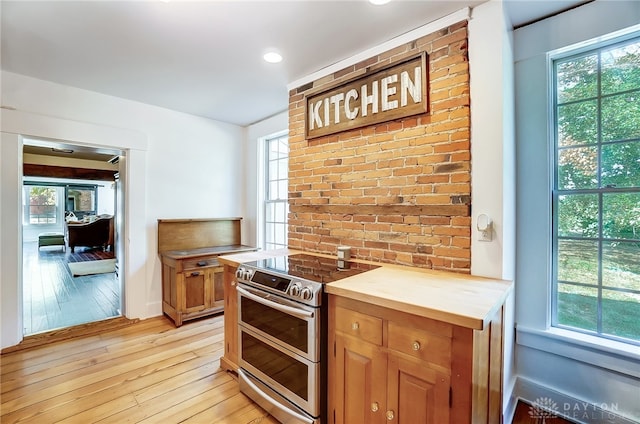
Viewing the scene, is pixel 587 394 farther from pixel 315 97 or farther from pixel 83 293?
pixel 83 293

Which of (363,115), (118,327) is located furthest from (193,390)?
(363,115)

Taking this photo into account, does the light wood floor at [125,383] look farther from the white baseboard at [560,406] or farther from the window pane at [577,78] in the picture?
the window pane at [577,78]

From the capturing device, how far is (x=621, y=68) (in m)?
1.75

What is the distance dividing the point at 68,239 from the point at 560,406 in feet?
36.4

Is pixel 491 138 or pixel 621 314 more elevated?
pixel 491 138

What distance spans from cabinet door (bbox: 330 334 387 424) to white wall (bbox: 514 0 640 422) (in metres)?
1.32

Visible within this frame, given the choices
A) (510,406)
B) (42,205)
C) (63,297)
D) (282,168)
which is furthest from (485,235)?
(42,205)

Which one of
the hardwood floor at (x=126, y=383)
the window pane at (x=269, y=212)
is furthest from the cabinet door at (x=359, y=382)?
the window pane at (x=269, y=212)

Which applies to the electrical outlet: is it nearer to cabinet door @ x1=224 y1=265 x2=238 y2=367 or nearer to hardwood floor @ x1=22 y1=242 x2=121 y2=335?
cabinet door @ x1=224 y1=265 x2=238 y2=367

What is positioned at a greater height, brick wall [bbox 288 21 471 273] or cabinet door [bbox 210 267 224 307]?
brick wall [bbox 288 21 471 273]

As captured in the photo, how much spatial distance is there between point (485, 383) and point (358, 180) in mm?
1569

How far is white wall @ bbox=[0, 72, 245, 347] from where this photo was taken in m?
2.63

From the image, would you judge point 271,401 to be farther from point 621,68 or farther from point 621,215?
point 621,68

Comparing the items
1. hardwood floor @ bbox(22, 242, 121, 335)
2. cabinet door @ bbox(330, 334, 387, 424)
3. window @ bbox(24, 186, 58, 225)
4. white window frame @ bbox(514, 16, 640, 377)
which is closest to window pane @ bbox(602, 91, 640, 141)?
white window frame @ bbox(514, 16, 640, 377)
